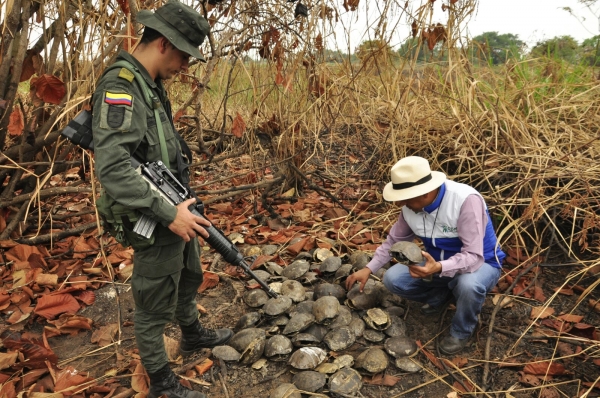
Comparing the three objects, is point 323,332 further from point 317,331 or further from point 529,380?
point 529,380

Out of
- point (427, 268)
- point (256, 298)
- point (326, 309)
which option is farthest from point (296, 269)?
point (427, 268)

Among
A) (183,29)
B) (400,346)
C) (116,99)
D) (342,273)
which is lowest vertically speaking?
(400,346)

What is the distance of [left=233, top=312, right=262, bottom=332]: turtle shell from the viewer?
7.73 ft

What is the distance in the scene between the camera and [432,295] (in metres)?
2.39

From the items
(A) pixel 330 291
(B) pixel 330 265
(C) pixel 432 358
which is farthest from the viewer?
(B) pixel 330 265

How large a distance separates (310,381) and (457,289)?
33.3 inches

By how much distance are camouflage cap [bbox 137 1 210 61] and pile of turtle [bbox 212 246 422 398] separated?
1.37m

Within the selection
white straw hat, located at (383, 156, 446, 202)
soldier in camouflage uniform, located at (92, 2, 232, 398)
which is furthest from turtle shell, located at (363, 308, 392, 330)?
soldier in camouflage uniform, located at (92, 2, 232, 398)

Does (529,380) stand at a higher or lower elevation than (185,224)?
lower

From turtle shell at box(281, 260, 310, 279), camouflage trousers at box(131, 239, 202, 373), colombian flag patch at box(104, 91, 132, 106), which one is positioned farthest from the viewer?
turtle shell at box(281, 260, 310, 279)

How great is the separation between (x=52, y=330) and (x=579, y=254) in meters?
3.14

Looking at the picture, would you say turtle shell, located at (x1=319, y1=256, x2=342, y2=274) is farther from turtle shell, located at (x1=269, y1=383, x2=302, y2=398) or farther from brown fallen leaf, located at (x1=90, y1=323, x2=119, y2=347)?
brown fallen leaf, located at (x1=90, y1=323, x2=119, y2=347)

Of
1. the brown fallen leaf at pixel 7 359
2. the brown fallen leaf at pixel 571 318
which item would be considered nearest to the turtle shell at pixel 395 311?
the brown fallen leaf at pixel 571 318

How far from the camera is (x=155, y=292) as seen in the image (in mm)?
1843
